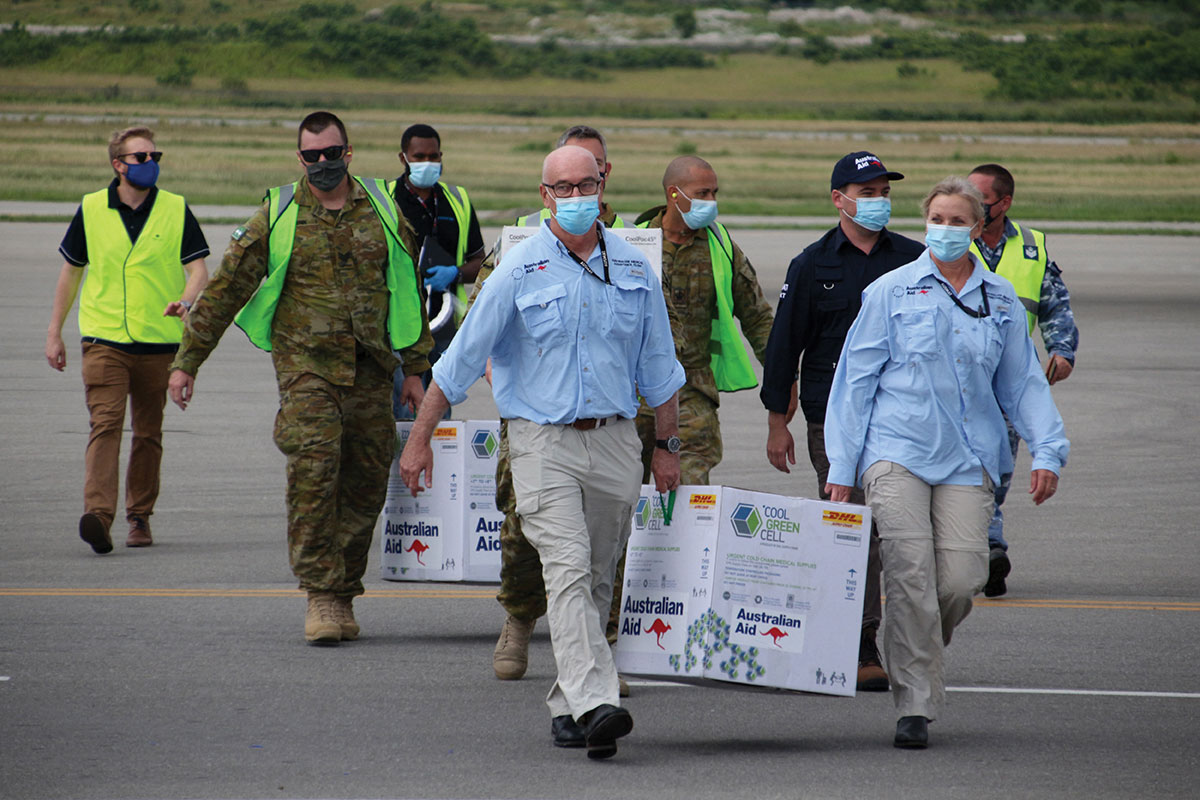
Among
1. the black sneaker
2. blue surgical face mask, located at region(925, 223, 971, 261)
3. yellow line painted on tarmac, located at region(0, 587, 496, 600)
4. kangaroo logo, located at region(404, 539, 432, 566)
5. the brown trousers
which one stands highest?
blue surgical face mask, located at region(925, 223, 971, 261)

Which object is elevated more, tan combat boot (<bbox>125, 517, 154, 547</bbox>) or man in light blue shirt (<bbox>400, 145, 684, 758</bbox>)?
man in light blue shirt (<bbox>400, 145, 684, 758</bbox>)

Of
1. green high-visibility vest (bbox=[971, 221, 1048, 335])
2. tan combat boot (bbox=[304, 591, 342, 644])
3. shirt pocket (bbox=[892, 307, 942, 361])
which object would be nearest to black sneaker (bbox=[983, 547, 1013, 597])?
green high-visibility vest (bbox=[971, 221, 1048, 335])

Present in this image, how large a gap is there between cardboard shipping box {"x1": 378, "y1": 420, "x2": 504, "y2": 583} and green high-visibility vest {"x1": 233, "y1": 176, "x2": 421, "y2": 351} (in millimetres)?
509

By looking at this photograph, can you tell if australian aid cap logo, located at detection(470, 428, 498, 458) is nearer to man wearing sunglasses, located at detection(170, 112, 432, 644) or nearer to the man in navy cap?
man wearing sunglasses, located at detection(170, 112, 432, 644)

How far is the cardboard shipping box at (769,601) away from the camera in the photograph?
5.46 metres

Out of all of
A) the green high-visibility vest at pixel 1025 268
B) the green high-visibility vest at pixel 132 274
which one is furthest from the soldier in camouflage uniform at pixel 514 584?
the green high-visibility vest at pixel 132 274

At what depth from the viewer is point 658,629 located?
557 cm

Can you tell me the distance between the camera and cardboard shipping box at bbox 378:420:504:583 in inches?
277

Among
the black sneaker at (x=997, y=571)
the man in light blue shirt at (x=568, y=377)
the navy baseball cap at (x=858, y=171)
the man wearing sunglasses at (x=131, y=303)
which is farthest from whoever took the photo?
the man wearing sunglasses at (x=131, y=303)

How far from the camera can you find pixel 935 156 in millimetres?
62344

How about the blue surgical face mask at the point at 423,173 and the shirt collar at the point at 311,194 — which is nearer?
the shirt collar at the point at 311,194

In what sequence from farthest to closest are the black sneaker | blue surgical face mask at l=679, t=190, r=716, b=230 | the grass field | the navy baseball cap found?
the grass field, the black sneaker, blue surgical face mask at l=679, t=190, r=716, b=230, the navy baseball cap

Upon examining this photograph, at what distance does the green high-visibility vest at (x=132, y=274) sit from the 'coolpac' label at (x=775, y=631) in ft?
16.2

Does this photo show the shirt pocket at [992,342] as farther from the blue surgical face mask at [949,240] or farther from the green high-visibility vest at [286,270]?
the green high-visibility vest at [286,270]
